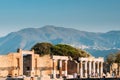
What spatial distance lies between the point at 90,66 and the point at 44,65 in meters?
13.1

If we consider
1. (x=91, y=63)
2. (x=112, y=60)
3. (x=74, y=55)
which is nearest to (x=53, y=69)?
(x=91, y=63)

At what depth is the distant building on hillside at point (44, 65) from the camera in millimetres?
82188

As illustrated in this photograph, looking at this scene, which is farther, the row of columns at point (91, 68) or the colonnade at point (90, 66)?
the colonnade at point (90, 66)

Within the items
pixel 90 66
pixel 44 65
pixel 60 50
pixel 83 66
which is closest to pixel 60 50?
pixel 60 50

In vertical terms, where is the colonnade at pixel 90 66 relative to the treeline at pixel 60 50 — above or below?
below

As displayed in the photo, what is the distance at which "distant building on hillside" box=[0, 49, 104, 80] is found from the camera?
8219 centimetres

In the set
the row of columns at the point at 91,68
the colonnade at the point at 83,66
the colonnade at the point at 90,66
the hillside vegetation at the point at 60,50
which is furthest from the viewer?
the hillside vegetation at the point at 60,50

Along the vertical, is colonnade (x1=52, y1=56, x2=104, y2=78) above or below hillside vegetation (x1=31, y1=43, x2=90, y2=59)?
below

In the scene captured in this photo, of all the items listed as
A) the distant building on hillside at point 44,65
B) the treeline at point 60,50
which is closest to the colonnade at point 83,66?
the distant building on hillside at point 44,65

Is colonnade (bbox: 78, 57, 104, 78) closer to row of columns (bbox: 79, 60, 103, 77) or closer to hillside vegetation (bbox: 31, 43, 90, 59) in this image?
row of columns (bbox: 79, 60, 103, 77)

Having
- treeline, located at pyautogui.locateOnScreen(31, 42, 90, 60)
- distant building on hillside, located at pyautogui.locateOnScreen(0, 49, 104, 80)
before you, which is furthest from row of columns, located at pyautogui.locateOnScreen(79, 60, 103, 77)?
treeline, located at pyautogui.locateOnScreen(31, 42, 90, 60)

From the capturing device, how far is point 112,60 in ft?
510

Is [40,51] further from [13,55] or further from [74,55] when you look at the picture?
[13,55]

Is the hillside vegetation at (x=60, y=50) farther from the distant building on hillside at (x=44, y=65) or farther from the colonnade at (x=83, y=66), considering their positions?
the distant building on hillside at (x=44, y=65)
